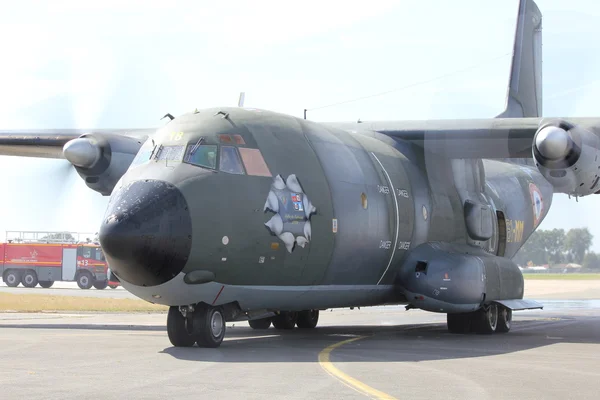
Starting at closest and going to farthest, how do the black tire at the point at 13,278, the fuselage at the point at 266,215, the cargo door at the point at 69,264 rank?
1. the fuselage at the point at 266,215
2. the cargo door at the point at 69,264
3. the black tire at the point at 13,278

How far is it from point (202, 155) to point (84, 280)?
1666 inches

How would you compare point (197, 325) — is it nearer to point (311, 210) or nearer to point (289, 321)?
point (311, 210)

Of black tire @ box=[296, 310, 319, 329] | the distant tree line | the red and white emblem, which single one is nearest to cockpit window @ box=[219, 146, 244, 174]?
black tire @ box=[296, 310, 319, 329]

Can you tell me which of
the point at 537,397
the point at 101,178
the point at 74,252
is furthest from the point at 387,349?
the point at 74,252

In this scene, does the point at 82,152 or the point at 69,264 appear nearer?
the point at 82,152

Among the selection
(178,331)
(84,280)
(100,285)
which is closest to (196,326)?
(178,331)

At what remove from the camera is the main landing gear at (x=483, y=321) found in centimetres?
1870

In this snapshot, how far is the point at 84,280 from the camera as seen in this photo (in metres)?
54.0

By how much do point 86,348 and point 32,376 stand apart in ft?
12.5

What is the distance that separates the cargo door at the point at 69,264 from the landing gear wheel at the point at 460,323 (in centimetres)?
3895

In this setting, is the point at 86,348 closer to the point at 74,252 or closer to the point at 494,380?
the point at 494,380

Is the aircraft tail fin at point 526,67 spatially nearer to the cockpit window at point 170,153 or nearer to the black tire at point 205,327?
the cockpit window at point 170,153

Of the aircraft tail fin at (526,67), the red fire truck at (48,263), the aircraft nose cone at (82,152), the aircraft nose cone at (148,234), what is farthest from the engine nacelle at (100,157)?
the red fire truck at (48,263)

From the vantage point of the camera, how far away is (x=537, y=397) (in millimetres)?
8352
